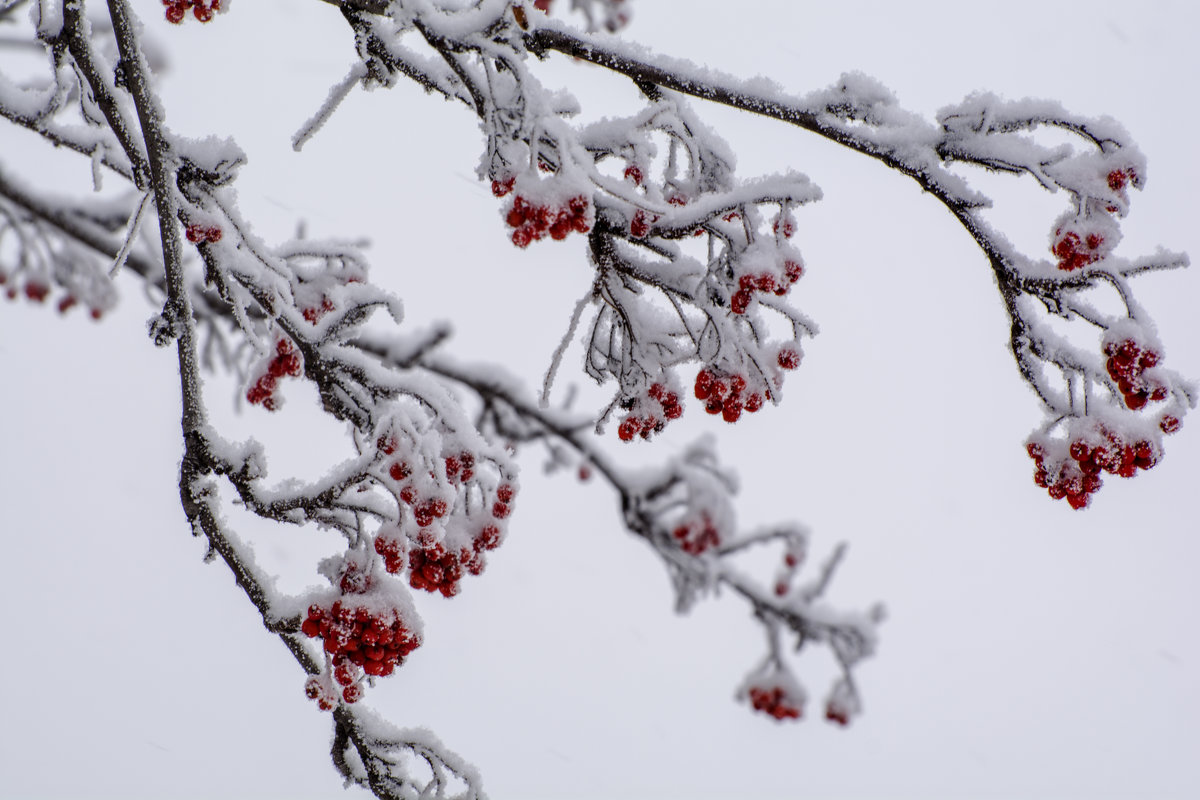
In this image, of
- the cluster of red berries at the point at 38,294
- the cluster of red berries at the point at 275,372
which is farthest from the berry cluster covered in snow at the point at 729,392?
the cluster of red berries at the point at 38,294

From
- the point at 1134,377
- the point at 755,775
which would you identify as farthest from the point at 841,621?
the point at 755,775

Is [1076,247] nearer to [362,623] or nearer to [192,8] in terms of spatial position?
[362,623]

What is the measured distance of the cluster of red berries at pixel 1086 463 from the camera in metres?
1.78

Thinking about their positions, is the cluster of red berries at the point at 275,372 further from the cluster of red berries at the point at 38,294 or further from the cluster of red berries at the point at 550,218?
the cluster of red berries at the point at 38,294

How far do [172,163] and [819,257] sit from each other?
42.2 meters

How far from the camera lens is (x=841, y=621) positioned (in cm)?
122

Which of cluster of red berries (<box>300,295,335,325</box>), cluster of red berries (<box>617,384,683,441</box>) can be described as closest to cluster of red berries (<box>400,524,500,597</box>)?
cluster of red berries (<box>617,384,683,441</box>)

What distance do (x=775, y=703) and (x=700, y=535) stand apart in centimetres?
51

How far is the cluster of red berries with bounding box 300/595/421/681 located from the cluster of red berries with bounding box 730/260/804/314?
1.04m

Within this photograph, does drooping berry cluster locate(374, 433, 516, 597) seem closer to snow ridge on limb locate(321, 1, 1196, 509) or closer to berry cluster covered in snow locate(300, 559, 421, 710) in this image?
berry cluster covered in snow locate(300, 559, 421, 710)

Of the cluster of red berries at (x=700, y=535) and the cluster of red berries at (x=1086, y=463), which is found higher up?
the cluster of red berries at (x=1086, y=463)

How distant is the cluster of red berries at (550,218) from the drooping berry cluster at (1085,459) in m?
1.17

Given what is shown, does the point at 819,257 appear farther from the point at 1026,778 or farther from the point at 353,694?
the point at 353,694

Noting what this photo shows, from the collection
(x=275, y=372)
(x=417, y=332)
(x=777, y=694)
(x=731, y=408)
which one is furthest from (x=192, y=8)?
(x=777, y=694)
